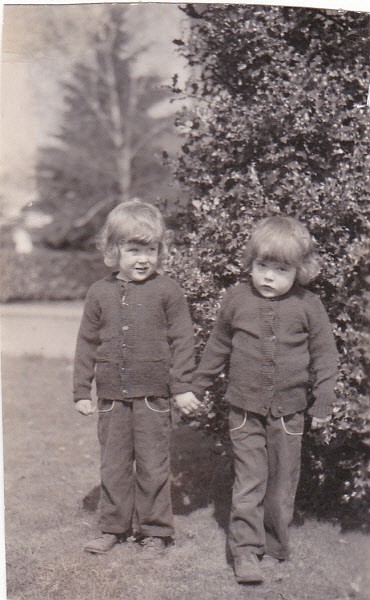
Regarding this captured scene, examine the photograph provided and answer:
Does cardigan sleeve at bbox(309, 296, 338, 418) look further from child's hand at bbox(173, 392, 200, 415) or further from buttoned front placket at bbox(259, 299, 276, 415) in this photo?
child's hand at bbox(173, 392, 200, 415)

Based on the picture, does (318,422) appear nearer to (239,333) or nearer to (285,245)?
(239,333)

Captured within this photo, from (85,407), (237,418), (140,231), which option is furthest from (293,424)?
(140,231)

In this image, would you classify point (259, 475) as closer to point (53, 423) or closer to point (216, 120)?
point (216, 120)

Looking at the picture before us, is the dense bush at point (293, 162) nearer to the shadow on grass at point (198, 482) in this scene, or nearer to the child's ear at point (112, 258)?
the child's ear at point (112, 258)

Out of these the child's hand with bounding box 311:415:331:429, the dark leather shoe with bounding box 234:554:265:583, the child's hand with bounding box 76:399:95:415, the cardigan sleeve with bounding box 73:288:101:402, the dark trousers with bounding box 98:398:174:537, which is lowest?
the dark leather shoe with bounding box 234:554:265:583

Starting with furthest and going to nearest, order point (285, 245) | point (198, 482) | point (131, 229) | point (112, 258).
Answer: point (198, 482), point (112, 258), point (131, 229), point (285, 245)

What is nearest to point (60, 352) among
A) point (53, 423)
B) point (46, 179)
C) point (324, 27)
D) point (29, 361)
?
point (29, 361)

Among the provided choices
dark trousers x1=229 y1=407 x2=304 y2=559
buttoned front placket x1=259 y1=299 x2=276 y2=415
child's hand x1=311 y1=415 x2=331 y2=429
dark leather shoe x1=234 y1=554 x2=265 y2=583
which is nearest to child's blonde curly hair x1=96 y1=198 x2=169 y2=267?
buttoned front placket x1=259 y1=299 x2=276 y2=415
